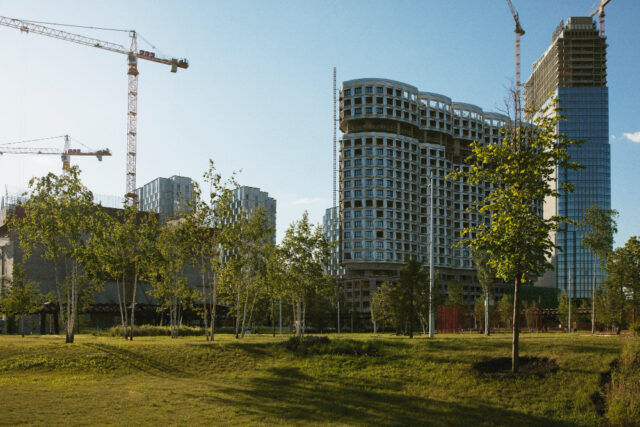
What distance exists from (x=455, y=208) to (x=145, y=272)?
13436cm

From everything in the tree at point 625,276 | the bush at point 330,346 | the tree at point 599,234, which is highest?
the tree at point 599,234

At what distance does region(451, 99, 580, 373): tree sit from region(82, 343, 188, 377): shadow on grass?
54.2 feet

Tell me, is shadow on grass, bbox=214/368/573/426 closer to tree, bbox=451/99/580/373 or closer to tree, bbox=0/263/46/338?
tree, bbox=451/99/580/373

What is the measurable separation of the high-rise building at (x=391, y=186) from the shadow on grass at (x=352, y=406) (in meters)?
117

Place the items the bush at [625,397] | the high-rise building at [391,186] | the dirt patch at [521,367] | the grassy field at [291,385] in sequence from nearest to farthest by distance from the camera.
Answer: the bush at [625,397] < the grassy field at [291,385] < the dirt patch at [521,367] < the high-rise building at [391,186]

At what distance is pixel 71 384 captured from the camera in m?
→ 24.8

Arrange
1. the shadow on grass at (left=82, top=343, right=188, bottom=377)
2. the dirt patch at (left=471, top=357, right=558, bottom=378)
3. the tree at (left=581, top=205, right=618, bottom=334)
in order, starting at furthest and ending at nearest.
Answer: the tree at (left=581, top=205, right=618, bottom=334), the shadow on grass at (left=82, top=343, right=188, bottom=377), the dirt patch at (left=471, top=357, right=558, bottom=378)

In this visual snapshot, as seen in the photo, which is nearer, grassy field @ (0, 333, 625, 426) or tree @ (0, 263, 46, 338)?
grassy field @ (0, 333, 625, 426)

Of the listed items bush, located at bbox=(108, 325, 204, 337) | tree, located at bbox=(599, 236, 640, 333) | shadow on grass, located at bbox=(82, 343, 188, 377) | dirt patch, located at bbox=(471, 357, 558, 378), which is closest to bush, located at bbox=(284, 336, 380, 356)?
dirt patch, located at bbox=(471, 357, 558, 378)

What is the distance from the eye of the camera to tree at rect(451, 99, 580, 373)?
2341 cm

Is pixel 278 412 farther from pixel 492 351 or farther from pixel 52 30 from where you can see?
pixel 52 30

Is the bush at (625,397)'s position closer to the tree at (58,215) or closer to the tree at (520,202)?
the tree at (520,202)

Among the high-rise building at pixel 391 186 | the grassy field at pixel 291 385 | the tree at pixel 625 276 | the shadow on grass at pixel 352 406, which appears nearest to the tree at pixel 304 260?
the grassy field at pixel 291 385

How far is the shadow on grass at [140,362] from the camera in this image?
27.9m
